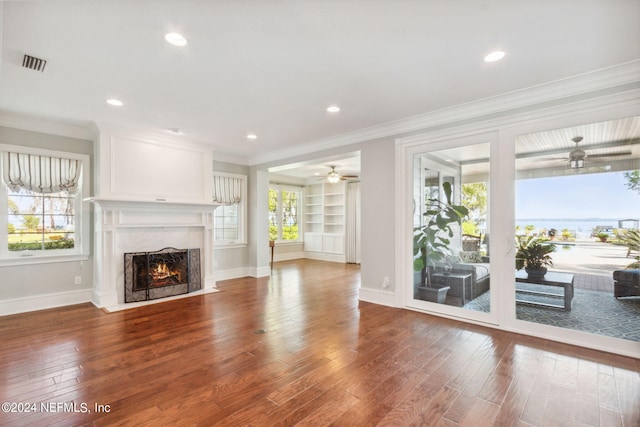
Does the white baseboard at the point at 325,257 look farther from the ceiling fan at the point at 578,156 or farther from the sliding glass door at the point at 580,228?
the ceiling fan at the point at 578,156

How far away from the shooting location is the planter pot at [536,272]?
338 centimetres

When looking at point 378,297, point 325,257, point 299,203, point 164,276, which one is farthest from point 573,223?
point 299,203

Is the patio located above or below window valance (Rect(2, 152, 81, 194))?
below

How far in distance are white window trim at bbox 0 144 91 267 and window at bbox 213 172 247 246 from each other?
7.39ft

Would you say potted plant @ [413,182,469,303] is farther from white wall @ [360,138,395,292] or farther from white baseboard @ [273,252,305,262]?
white baseboard @ [273,252,305,262]

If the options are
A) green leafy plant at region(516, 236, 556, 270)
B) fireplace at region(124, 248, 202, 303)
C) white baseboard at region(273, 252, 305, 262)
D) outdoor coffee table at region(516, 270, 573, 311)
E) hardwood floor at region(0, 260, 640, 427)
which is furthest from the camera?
white baseboard at region(273, 252, 305, 262)

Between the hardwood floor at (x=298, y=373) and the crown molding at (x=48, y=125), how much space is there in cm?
265

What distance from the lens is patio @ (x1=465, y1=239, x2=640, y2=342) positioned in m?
2.90

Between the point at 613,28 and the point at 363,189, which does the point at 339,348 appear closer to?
the point at 363,189

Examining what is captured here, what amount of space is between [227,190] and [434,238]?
14.7 ft

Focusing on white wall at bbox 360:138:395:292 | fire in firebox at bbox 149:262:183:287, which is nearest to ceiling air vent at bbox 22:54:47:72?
fire in firebox at bbox 149:262:183:287

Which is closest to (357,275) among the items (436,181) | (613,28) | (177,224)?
(436,181)

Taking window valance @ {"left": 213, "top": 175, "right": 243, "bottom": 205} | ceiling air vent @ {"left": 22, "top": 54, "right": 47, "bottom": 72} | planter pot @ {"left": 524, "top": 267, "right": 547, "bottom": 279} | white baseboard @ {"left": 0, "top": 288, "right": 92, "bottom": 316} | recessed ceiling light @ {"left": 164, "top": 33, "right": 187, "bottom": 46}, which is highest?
recessed ceiling light @ {"left": 164, "top": 33, "right": 187, "bottom": 46}

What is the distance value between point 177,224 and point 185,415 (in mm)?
3800
